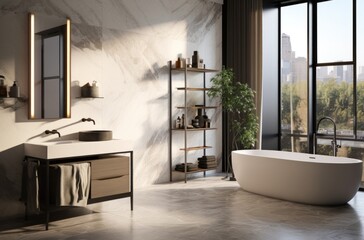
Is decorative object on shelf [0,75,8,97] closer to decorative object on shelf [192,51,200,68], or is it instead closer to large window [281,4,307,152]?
decorative object on shelf [192,51,200,68]

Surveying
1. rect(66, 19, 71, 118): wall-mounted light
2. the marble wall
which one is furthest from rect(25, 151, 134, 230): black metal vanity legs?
rect(66, 19, 71, 118): wall-mounted light

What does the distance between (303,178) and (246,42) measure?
3089mm

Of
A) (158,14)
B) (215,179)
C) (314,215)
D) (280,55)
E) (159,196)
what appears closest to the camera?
(314,215)

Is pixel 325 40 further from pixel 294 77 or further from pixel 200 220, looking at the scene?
pixel 200 220

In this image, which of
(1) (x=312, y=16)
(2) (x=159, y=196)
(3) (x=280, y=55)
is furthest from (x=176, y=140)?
(1) (x=312, y=16)

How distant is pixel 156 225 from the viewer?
4.48 meters

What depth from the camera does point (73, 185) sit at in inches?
181

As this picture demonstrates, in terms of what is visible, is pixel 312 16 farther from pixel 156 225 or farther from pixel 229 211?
pixel 156 225

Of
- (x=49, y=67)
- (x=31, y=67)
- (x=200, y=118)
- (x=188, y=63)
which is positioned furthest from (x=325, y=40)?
(x=31, y=67)

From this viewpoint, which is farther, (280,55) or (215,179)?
(280,55)

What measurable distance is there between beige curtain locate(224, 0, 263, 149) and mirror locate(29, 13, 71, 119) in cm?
334

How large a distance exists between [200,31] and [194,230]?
4.10m

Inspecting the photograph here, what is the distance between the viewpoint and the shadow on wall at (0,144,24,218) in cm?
484

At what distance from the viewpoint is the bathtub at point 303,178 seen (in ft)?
16.7
